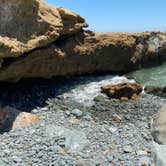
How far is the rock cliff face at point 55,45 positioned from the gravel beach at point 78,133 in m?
1.59

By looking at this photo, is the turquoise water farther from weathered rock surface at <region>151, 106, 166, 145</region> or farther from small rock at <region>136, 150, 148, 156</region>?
A: weathered rock surface at <region>151, 106, 166, 145</region>

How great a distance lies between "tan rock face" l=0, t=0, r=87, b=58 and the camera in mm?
15594

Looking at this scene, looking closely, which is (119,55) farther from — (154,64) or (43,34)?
(43,34)

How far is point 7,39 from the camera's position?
15523mm

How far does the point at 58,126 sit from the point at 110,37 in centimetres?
1102

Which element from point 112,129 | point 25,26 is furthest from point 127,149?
point 25,26

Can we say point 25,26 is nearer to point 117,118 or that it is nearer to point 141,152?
point 117,118

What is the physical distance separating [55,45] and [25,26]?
3.04 meters

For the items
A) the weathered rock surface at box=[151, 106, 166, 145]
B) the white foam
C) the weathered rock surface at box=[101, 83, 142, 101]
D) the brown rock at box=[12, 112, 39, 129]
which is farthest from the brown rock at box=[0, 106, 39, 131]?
the weathered rock surface at box=[151, 106, 166, 145]

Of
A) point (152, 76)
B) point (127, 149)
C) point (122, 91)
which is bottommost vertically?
point (127, 149)

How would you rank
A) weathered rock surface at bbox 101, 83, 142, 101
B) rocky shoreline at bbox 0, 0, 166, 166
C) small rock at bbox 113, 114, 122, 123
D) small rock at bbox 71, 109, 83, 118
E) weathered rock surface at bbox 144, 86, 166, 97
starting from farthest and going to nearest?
weathered rock surface at bbox 144, 86, 166, 97 < weathered rock surface at bbox 101, 83, 142, 101 < small rock at bbox 71, 109, 83, 118 < small rock at bbox 113, 114, 122, 123 < rocky shoreline at bbox 0, 0, 166, 166

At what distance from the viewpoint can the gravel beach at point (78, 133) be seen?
12.6 m

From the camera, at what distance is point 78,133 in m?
14.6

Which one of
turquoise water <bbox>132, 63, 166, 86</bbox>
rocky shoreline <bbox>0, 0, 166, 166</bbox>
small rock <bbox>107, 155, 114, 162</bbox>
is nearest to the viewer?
small rock <bbox>107, 155, 114, 162</bbox>
